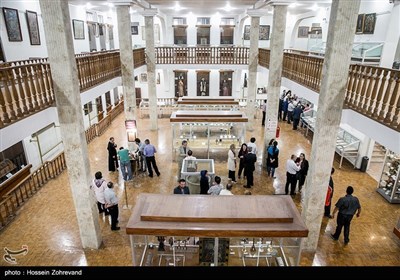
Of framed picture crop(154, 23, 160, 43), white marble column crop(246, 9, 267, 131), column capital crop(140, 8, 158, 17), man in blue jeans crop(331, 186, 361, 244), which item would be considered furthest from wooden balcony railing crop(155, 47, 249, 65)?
man in blue jeans crop(331, 186, 361, 244)

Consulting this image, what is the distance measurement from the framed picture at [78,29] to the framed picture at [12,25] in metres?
4.75

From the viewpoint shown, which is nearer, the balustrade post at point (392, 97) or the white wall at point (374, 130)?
the white wall at point (374, 130)

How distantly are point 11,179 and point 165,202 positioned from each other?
6.31m

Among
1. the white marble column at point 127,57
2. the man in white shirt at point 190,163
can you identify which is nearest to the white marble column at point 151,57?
the white marble column at point 127,57

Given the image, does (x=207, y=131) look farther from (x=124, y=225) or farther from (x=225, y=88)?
(x=225, y=88)

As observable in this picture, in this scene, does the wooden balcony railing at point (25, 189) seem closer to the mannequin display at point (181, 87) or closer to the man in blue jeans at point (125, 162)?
the man in blue jeans at point (125, 162)

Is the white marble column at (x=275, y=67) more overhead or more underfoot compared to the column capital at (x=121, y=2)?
more underfoot

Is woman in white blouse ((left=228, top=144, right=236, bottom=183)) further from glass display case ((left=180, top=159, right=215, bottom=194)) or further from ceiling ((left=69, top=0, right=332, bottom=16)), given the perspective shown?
ceiling ((left=69, top=0, right=332, bottom=16))

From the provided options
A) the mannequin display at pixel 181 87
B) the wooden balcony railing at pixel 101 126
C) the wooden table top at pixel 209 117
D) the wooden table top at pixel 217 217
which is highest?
the wooden table top at pixel 209 117

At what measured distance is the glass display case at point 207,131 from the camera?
1147 cm

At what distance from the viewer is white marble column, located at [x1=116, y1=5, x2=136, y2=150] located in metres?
11.5

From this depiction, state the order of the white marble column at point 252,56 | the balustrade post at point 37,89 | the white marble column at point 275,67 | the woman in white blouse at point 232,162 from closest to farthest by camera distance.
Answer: the balustrade post at point 37,89 < the woman in white blouse at point 232,162 < the white marble column at point 275,67 < the white marble column at point 252,56

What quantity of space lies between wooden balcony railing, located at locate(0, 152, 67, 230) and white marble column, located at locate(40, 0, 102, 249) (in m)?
2.87
